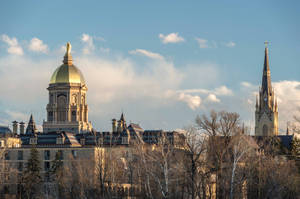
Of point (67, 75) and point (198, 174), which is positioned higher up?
point (67, 75)

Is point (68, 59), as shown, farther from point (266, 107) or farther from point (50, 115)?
point (266, 107)

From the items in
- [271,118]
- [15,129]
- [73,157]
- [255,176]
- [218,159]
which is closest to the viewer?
[218,159]

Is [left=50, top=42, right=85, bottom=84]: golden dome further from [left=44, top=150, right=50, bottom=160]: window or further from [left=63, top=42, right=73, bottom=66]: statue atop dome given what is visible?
[left=44, top=150, right=50, bottom=160]: window

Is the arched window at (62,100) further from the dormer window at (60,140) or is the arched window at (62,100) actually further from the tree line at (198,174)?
the tree line at (198,174)

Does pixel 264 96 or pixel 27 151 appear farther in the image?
pixel 264 96

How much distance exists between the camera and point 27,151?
124 m

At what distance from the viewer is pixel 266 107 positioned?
19012 cm

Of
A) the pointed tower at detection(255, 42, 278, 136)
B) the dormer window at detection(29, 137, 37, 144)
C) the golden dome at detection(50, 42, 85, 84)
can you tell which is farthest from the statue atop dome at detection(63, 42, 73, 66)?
the pointed tower at detection(255, 42, 278, 136)

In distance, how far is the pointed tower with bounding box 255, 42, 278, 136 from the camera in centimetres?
18838

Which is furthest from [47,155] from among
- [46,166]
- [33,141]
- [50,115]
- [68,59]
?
[68,59]

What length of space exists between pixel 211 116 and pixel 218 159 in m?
7.38

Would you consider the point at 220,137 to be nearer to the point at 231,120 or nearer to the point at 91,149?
the point at 231,120

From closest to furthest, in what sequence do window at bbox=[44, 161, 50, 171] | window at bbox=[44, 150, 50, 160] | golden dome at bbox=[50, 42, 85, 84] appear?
window at bbox=[44, 161, 50, 171]
window at bbox=[44, 150, 50, 160]
golden dome at bbox=[50, 42, 85, 84]

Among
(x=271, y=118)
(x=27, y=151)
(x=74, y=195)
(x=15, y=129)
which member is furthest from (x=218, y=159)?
(x=271, y=118)
